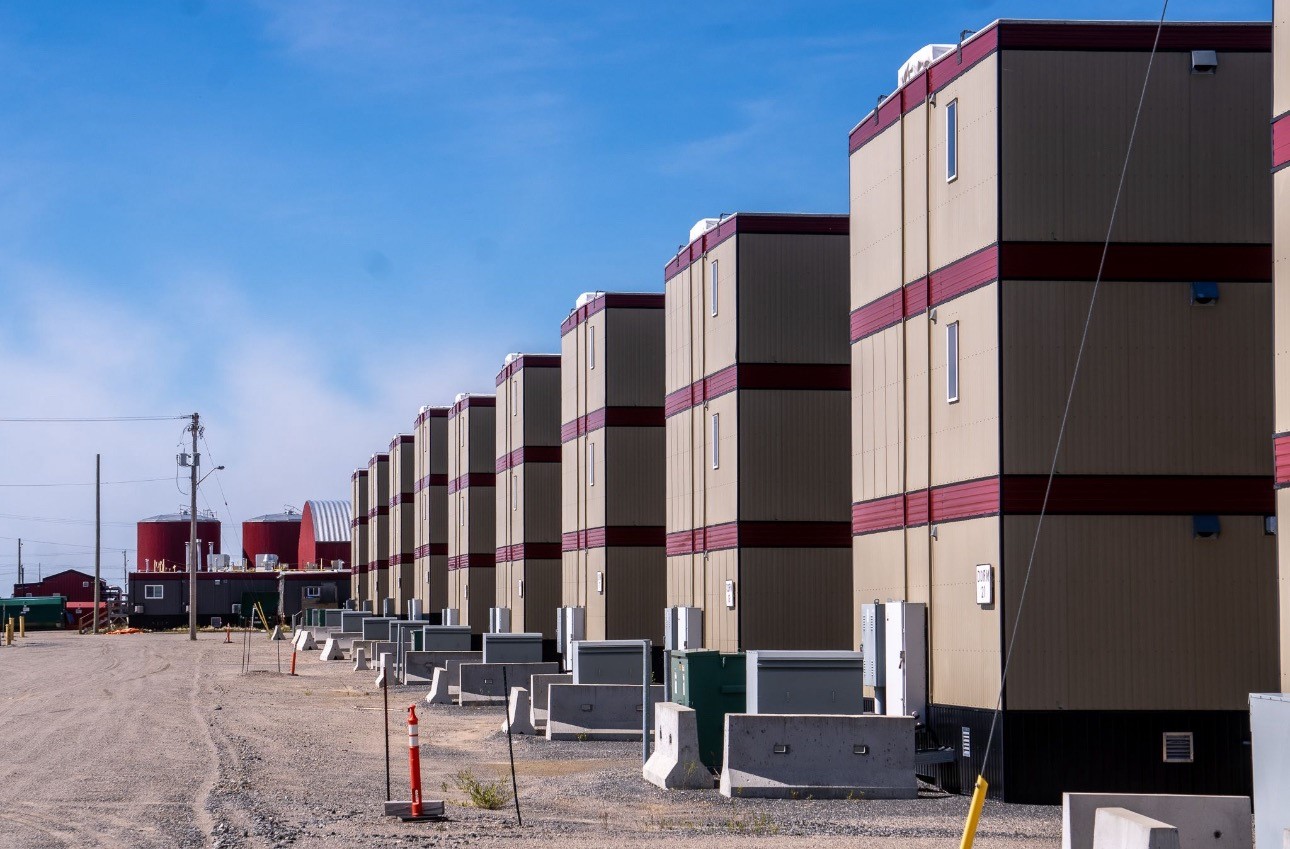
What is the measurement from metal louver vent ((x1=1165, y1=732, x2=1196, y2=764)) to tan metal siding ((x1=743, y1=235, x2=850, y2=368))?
11.9 metres

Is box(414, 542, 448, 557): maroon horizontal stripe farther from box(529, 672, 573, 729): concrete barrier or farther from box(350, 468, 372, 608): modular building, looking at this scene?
box(529, 672, 573, 729): concrete barrier

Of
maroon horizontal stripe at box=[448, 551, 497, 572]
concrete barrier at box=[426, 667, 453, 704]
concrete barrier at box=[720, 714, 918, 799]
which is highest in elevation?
maroon horizontal stripe at box=[448, 551, 497, 572]

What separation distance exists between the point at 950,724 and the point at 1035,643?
1882 millimetres

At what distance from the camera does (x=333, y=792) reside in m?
20.4

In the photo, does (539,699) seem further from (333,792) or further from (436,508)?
(436,508)

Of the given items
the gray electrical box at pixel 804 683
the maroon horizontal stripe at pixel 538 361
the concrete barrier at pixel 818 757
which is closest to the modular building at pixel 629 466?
the maroon horizontal stripe at pixel 538 361

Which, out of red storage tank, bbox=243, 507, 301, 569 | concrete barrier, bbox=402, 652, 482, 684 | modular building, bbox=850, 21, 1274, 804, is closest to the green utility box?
modular building, bbox=850, 21, 1274, 804

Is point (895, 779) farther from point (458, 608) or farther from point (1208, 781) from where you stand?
point (458, 608)

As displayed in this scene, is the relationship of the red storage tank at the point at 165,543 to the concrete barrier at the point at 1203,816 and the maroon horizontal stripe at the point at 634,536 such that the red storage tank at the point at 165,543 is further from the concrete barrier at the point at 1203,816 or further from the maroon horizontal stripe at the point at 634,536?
the concrete barrier at the point at 1203,816

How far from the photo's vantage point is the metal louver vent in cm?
1906

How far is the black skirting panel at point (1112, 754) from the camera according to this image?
18.9 meters

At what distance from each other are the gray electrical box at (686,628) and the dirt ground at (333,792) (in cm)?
398

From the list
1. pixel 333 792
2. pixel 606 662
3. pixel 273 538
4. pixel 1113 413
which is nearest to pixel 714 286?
pixel 606 662

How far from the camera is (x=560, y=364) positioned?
156 feet
